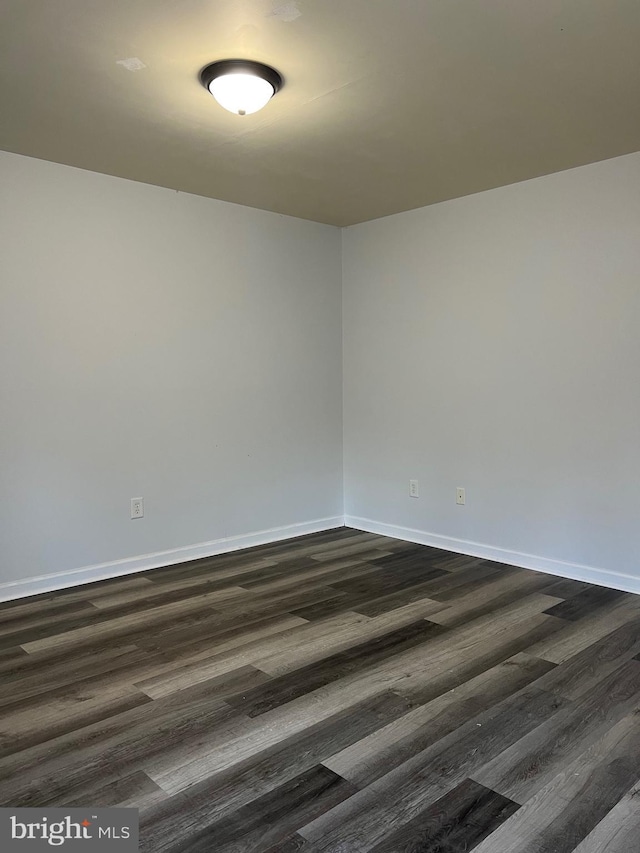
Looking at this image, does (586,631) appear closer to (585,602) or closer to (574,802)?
(585,602)

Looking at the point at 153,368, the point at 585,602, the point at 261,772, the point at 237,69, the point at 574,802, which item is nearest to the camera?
the point at 574,802

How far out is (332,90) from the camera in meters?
2.51

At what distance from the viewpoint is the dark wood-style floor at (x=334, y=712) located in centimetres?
161

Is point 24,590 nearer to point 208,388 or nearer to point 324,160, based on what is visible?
point 208,388

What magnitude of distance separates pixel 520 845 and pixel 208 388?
3098 mm

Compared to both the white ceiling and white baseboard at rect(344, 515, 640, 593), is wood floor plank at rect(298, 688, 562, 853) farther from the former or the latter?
the white ceiling

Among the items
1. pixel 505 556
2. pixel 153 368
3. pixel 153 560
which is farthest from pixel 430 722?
pixel 153 368

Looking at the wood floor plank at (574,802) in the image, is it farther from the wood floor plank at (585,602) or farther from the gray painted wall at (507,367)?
the gray painted wall at (507,367)

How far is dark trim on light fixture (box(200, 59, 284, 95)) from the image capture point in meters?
2.30

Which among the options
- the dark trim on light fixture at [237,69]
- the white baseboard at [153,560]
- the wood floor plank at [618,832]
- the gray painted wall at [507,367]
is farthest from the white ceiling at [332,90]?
the wood floor plank at [618,832]

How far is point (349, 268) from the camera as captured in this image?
15.7ft

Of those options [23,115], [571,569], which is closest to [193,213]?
[23,115]

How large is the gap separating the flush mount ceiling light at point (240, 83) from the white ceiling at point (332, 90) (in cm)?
5

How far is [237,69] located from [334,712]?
235 cm
